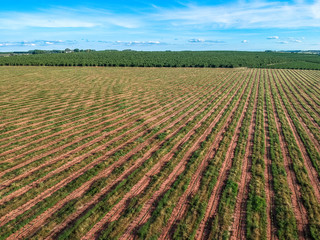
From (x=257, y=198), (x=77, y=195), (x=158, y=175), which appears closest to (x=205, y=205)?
(x=257, y=198)

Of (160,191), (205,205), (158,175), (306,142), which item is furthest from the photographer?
(306,142)

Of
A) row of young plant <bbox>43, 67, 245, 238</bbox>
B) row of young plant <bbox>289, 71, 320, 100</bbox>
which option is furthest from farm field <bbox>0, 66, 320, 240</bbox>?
row of young plant <bbox>289, 71, 320, 100</bbox>

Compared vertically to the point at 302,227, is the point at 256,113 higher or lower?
higher

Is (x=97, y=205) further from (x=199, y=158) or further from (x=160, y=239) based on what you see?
A: (x=199, y=158)

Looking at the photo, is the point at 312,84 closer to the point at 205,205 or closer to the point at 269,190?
the point at 269,190

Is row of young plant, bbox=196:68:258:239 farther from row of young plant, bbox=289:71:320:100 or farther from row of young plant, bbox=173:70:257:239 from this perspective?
row of young plant, bbox=289:71:320:100

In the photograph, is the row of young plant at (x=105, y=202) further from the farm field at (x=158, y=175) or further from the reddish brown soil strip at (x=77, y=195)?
the reddish brown soil strip at (x=77, y=195)

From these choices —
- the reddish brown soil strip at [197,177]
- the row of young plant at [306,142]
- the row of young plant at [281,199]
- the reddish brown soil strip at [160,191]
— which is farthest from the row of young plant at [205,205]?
the row of young plant at [306,142]

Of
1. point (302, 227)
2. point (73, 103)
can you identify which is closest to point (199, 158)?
point (302, 227)

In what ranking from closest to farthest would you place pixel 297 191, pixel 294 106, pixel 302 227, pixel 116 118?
1. pixel 302 227
2. pixel 297 191
3. pixel 116 118
4. pixel 294 106
